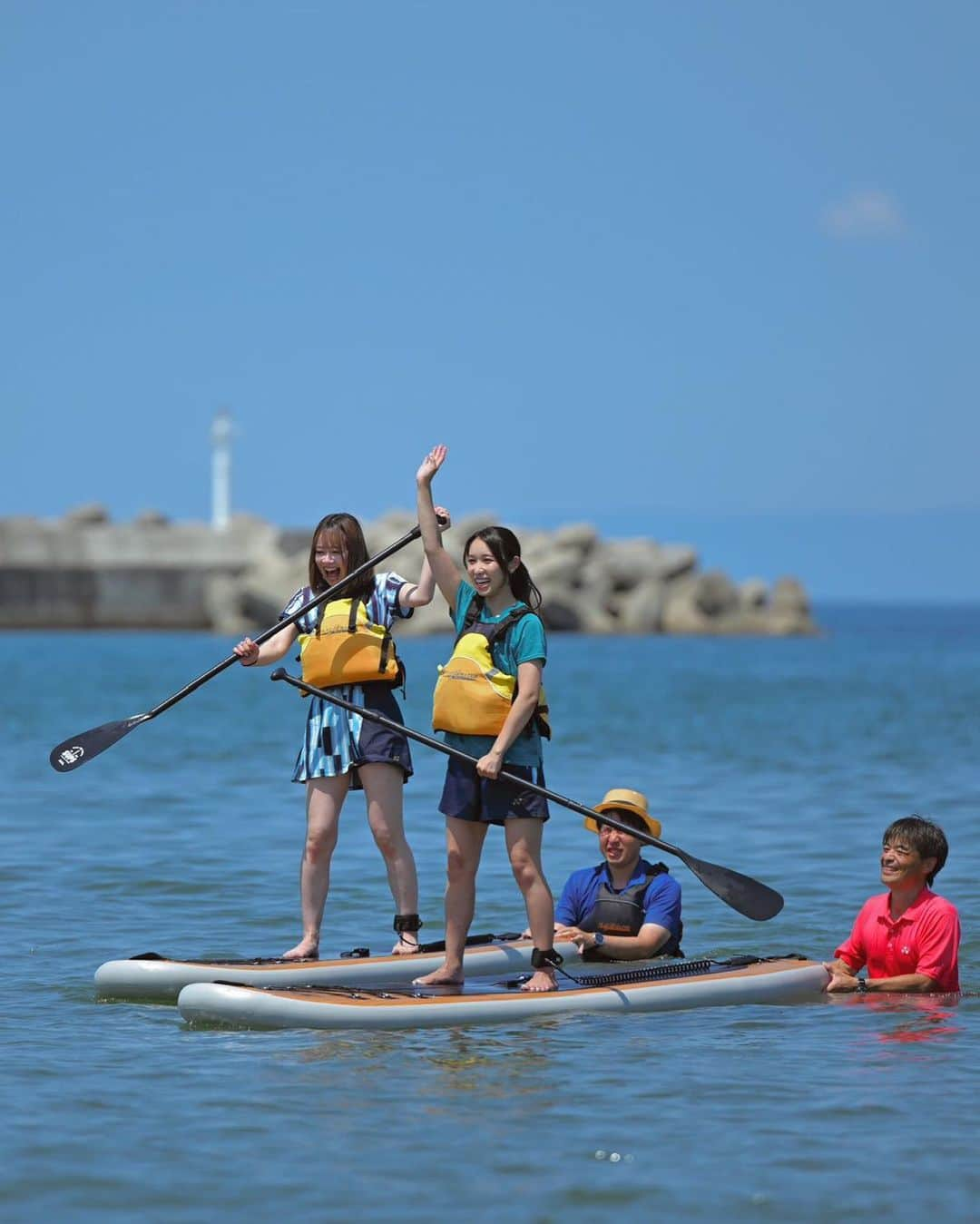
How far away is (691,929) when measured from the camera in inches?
387

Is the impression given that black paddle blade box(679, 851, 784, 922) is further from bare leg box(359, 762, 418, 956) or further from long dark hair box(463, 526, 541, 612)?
long dark hair box(463, 526, 541, 612)

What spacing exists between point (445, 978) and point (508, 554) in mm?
1609

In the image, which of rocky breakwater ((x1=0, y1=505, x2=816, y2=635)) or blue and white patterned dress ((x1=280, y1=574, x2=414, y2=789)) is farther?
rocky breakwater ((x1=0, y1=505, x2=816, y2=635))

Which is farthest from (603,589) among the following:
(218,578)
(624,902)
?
(624,902)

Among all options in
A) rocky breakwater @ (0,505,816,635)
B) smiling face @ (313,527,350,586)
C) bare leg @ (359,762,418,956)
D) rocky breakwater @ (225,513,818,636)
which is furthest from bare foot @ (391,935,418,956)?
rocky breakwater @ (0,505,816,635)

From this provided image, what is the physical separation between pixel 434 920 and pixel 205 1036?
3.37 meters

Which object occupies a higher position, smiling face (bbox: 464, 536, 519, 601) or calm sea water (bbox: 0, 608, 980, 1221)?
smiling face (bbox: 464, 536, 519, 601)

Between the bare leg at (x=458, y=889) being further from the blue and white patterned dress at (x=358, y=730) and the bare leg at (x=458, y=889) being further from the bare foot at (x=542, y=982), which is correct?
the blue and white patterned dress at (x=358, y=730)

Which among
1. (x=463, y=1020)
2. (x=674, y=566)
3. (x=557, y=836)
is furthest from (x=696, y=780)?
(x=674, y=566)

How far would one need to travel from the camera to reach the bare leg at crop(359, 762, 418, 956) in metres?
7.77

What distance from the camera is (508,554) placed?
22.7ft

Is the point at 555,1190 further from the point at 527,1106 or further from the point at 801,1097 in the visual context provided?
the point at 801,1097

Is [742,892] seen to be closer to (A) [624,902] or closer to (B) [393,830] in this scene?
(A) [624,902]

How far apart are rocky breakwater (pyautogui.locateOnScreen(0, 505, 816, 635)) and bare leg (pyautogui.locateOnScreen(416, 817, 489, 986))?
182ft
